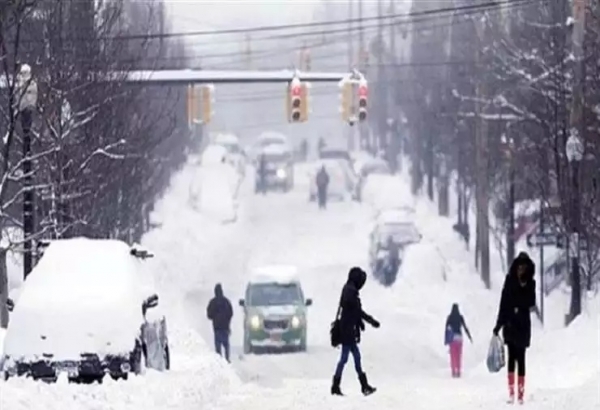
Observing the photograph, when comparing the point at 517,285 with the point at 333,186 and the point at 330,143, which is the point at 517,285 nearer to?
the point at 333,186

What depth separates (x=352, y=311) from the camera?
20016mm

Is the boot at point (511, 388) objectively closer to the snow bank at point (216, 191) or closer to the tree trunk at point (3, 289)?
the tree trunk at point (3, 289)

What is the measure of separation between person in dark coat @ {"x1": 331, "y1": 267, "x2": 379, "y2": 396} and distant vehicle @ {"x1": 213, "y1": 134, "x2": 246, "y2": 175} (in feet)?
276

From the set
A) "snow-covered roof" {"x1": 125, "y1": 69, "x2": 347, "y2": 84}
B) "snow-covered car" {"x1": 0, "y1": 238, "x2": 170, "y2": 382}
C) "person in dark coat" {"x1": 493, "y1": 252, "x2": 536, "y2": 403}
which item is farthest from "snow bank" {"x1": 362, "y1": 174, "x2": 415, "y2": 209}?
"person in dark coat" {"x1": 493, "y1": 252, "x2": 536, "y2": 403}

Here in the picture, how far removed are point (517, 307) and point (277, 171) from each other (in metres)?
79.9

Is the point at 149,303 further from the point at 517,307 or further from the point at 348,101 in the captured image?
the point at 348,101

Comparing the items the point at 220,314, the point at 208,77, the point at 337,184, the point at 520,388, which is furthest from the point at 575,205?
the point at 337,184

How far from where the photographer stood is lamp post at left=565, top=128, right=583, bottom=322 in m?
29.4

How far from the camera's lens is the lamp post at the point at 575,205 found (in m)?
29.4

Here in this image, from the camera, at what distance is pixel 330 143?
493 feet

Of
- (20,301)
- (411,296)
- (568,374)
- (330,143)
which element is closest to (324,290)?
(411,296)

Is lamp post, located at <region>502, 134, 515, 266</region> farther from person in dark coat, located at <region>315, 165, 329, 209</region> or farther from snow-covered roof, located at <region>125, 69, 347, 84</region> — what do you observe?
person in dark coat, located at <region>315, 165, 329, 209</region>

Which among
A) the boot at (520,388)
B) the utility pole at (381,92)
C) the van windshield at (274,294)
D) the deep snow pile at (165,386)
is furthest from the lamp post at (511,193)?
the utility pole at (381,92)

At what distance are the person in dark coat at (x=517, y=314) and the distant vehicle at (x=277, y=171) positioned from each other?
7841 cm
